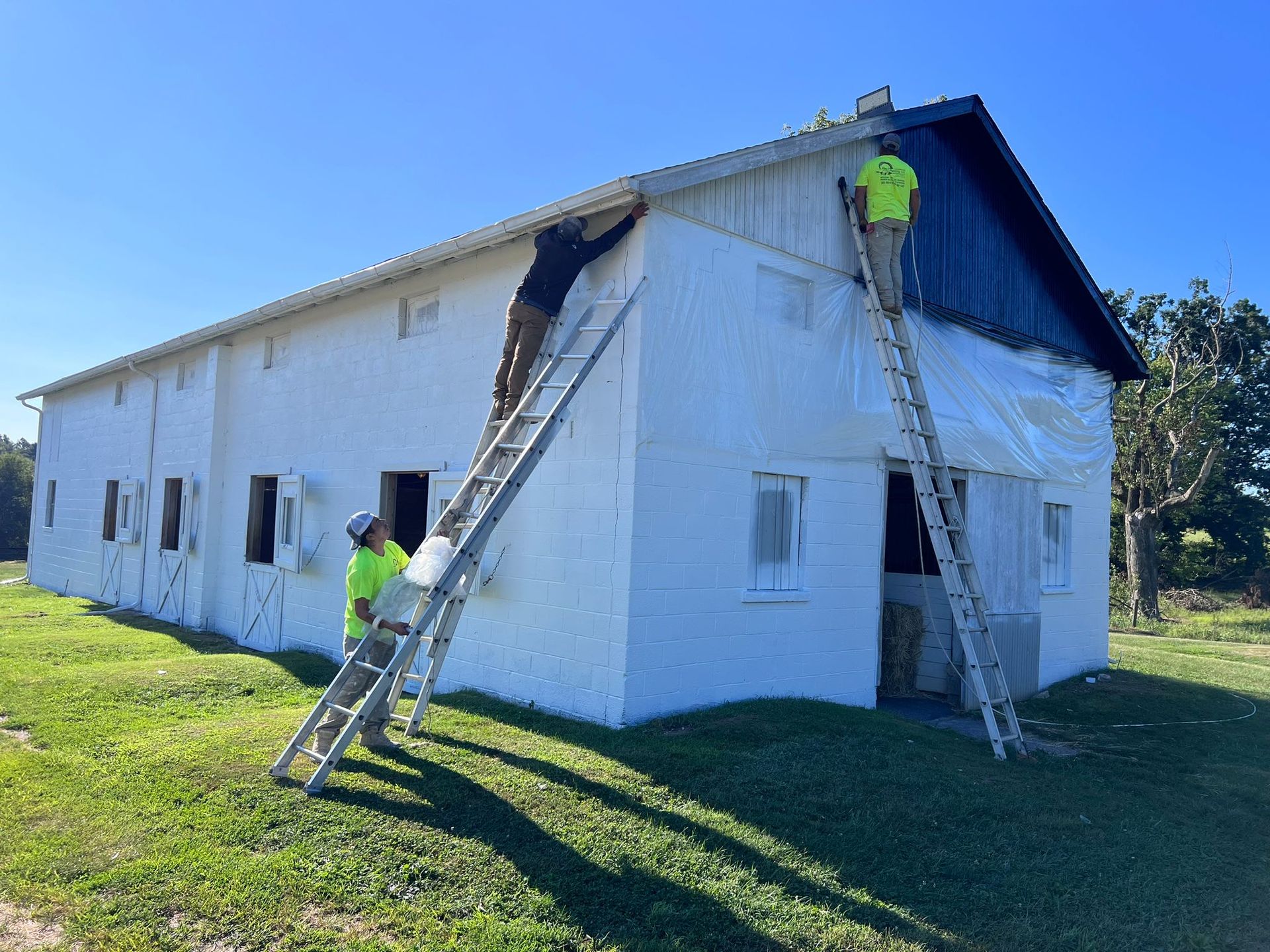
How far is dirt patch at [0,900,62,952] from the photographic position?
387 centimetres

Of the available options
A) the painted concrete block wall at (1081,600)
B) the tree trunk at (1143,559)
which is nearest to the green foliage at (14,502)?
the painted concrete block wall at (1081,600)

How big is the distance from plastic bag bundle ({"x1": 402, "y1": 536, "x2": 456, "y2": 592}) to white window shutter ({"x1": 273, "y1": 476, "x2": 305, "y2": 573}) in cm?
582

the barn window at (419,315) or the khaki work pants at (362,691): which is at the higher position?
the barn window at (419,315)

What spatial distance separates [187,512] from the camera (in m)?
14.5

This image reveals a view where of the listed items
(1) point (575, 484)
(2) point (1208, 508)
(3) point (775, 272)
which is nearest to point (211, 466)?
(1) point (575, 484)

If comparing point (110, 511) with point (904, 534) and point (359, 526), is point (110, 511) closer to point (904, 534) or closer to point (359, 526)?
point (359, 526)

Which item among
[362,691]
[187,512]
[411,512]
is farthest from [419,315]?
[187,512]

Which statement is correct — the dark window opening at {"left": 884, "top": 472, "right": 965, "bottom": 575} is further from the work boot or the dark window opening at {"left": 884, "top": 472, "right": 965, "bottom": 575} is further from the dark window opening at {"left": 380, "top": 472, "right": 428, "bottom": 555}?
the work boot

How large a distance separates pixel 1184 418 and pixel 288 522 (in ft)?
80.2

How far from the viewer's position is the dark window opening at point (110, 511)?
18.1 metres

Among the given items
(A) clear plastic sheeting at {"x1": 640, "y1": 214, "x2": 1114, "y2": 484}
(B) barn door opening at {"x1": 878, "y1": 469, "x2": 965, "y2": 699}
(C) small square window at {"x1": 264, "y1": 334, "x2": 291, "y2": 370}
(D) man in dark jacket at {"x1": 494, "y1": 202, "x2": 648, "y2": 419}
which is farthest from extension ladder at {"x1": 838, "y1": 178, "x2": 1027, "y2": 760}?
(C) small square window at {"x1": 264, "y1": 334, "x2": 291, "y2": 370}

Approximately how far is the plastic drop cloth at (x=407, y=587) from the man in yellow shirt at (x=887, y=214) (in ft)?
17.9

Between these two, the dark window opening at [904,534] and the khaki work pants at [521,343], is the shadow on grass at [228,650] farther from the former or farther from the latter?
the dark window opening at [904,534]

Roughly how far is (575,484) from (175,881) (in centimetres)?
428
